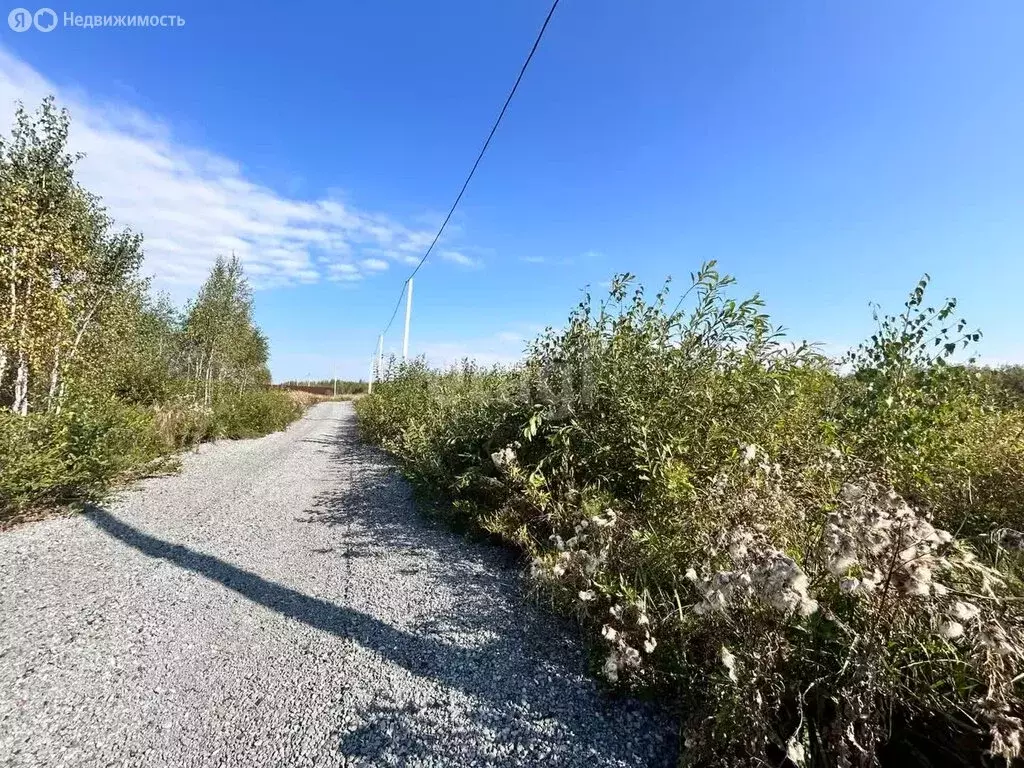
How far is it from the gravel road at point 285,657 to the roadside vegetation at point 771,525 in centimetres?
33

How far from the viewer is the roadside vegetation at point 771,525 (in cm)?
146

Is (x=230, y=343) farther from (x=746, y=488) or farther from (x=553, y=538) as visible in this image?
(x=746, y=488)

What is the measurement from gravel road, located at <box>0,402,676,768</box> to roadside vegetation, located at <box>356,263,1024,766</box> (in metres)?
0.33

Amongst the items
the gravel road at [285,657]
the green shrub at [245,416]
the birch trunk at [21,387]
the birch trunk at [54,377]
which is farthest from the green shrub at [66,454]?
the green shrub at [245,416]

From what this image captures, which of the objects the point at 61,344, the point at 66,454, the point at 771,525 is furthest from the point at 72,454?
the point at 771,525

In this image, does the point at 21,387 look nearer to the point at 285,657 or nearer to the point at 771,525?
the point at 285,657

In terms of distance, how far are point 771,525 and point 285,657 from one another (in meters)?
2.75

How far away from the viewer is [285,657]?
2.49 meters

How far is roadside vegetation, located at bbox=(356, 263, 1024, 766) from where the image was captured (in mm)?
1457

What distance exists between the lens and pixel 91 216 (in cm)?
722

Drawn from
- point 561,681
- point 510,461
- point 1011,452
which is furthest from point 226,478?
point 1011,452

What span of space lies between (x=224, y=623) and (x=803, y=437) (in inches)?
169

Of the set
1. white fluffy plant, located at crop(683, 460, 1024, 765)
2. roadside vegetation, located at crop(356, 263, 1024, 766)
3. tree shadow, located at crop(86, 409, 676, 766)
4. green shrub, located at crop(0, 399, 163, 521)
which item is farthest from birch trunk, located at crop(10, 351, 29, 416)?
white fluffy plant, located at crop(683, 460, 1024, 765)

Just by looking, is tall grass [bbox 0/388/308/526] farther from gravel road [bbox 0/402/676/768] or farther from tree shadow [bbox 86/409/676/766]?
tree shadow [bbox 86/409/676/766]
